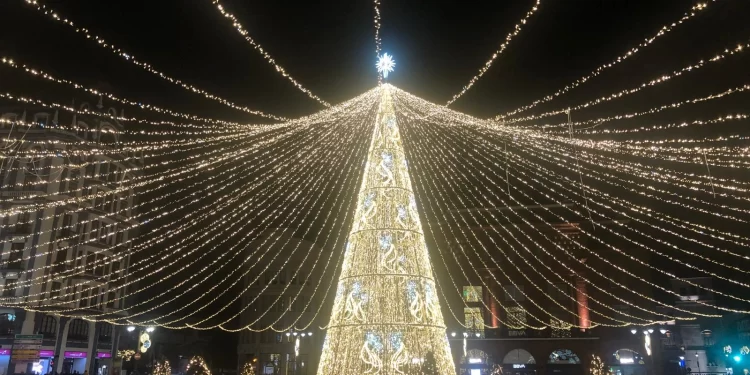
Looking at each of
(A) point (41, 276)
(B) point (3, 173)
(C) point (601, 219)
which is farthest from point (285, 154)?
(C) point (601, 219)

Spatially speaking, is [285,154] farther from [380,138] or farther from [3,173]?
[3,173]

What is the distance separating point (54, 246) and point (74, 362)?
26.0 ft

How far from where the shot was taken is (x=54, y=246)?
30453 mm

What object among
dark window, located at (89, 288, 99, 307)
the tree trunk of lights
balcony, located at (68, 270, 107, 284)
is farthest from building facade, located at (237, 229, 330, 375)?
the tree trunk of lights

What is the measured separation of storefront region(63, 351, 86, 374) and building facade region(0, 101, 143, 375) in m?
0.06

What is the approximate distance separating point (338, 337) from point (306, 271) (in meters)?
33.2

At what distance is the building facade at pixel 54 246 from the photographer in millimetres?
28672

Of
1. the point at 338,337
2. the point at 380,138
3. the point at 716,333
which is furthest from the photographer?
the point at 716,333

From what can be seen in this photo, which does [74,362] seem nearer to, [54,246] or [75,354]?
[75,354]

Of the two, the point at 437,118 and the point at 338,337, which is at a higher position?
the point at 437,118

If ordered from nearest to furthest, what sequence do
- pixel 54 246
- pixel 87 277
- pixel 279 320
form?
pixel 54 246 < pixel 87 277 < pixel 279 320

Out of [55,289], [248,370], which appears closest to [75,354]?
[55,289]

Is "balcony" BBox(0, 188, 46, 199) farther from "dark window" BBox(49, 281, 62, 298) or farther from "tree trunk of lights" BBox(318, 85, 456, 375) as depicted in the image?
"tree trunk of lights" BBox(318, 85, 456, 375)

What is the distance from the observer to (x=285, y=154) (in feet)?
51.6
